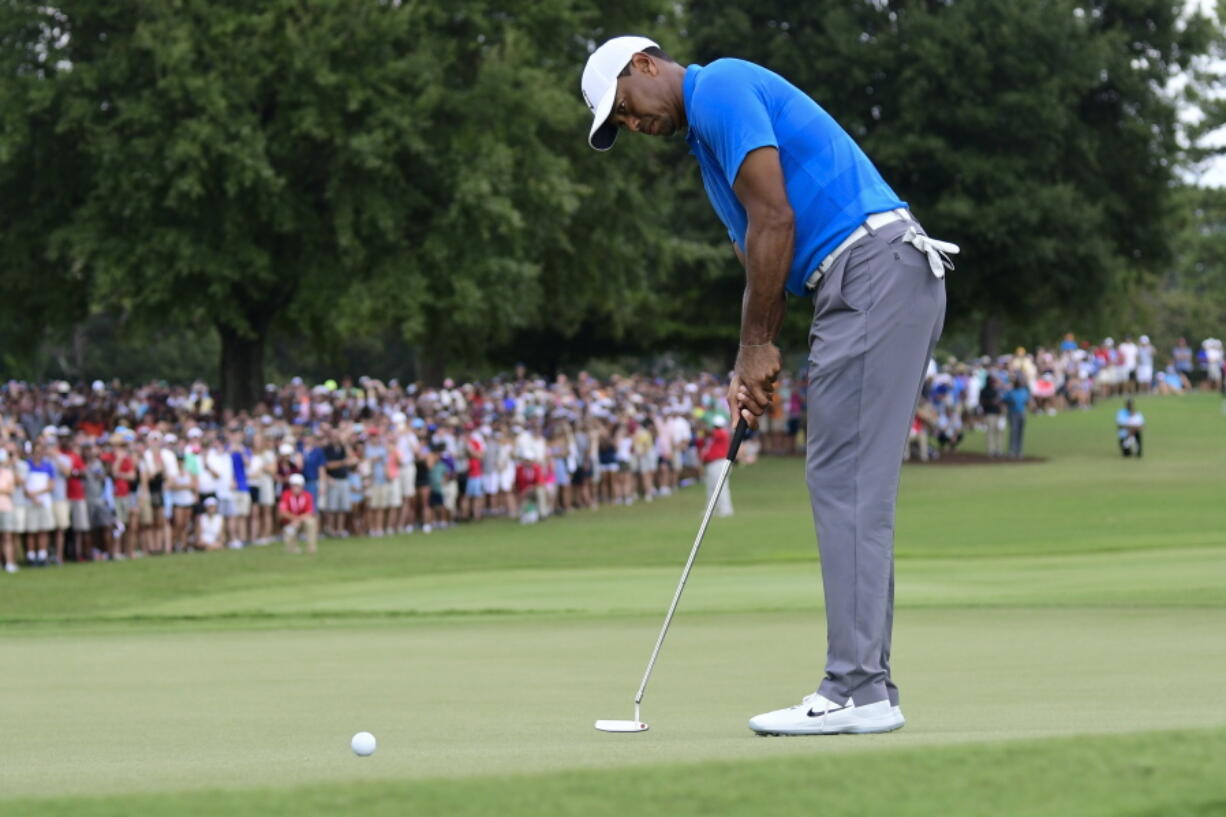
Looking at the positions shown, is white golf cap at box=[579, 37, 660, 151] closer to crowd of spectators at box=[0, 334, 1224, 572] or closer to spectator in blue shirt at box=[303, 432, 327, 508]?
crowd of spectators at box=[0, 334, 1224, 572]

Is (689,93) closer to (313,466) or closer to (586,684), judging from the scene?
(586,684)

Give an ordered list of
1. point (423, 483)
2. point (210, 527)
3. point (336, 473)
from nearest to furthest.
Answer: point (210, 527) → point (336, 473) → point (423, 483)

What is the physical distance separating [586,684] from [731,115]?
3.08 metres

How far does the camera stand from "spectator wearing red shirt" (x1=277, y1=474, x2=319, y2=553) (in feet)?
88.7

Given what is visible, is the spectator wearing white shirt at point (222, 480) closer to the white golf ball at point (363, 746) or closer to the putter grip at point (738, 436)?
the putter grip at point (738, 436)

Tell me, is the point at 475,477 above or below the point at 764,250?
below

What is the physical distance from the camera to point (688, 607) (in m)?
15.0

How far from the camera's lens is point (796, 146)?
5.46 metres

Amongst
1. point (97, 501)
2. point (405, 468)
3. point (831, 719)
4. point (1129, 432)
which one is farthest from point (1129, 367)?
point (831, 719)

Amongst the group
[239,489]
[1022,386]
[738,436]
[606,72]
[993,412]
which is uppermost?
[606,72]

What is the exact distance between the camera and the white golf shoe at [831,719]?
5.34 metres

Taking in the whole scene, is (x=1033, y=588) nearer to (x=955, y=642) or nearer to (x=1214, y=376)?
(x=955, y=642)

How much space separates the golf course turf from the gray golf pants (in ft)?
1.12

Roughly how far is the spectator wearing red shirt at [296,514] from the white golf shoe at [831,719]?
22.0m
